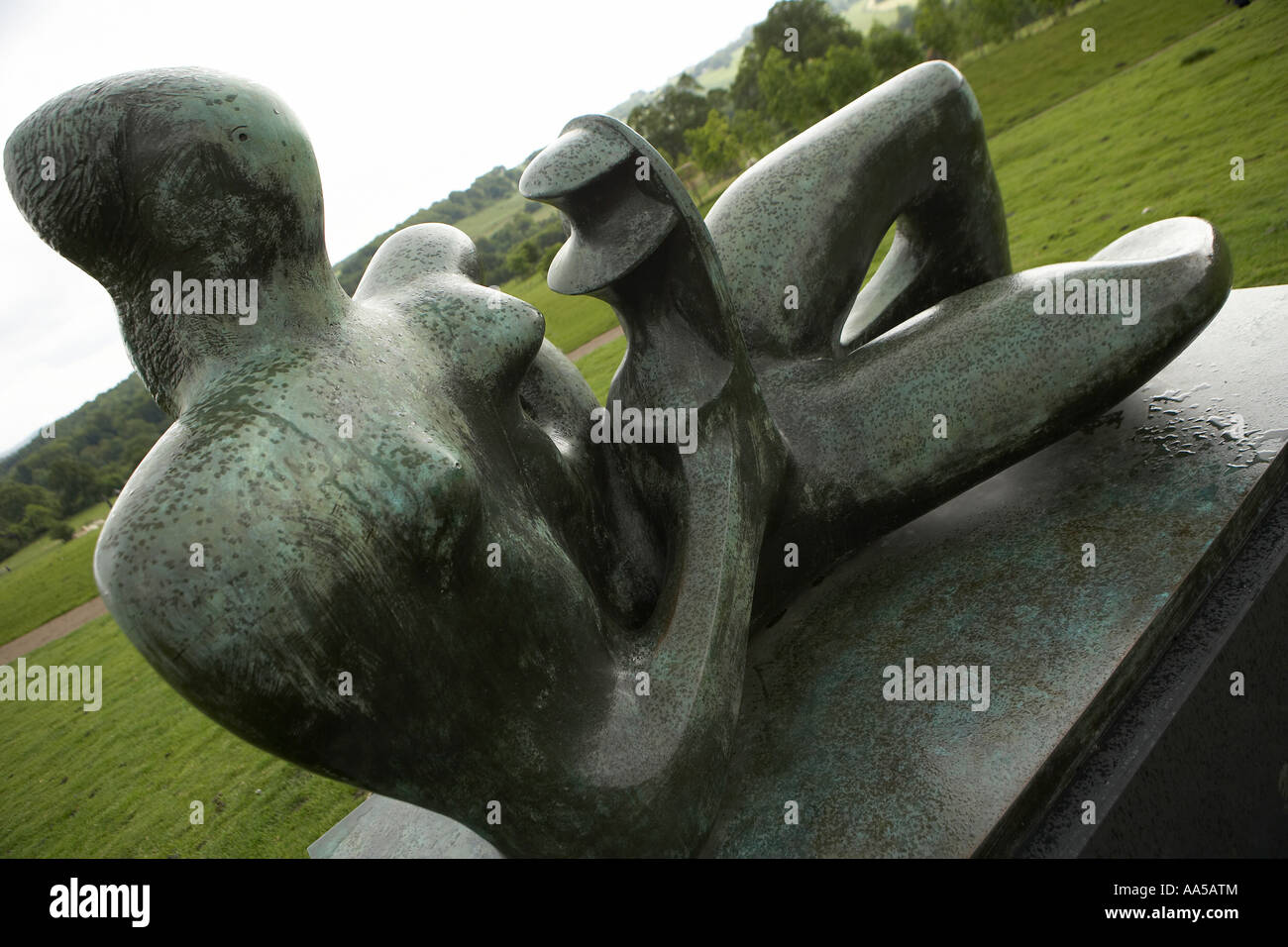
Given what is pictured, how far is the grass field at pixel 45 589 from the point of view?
24.2m

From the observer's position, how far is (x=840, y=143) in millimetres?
2777

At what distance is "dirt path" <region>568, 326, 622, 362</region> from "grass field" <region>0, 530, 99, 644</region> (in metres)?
11.0

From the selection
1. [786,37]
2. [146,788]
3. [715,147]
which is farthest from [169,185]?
[786,37]

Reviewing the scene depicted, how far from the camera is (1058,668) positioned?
87.4 inches

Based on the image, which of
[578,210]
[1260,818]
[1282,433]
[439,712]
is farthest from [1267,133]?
[439,712]

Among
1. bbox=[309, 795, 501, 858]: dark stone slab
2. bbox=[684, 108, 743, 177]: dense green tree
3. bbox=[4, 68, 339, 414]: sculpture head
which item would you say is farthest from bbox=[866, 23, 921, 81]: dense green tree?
Answer: bbox=[4, 68, 339, 414]: sculpture head

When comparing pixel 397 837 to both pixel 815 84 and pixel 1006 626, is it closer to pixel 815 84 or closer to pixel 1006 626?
pixel 1006 626

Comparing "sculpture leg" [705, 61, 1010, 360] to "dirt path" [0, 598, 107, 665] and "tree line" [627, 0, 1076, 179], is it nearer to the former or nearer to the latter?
"dirt path" [0, 598, 107, 665]

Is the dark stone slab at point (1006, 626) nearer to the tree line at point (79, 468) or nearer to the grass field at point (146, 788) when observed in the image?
the grass field at point (146, 788)

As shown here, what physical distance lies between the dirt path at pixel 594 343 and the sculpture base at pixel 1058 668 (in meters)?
16.2
